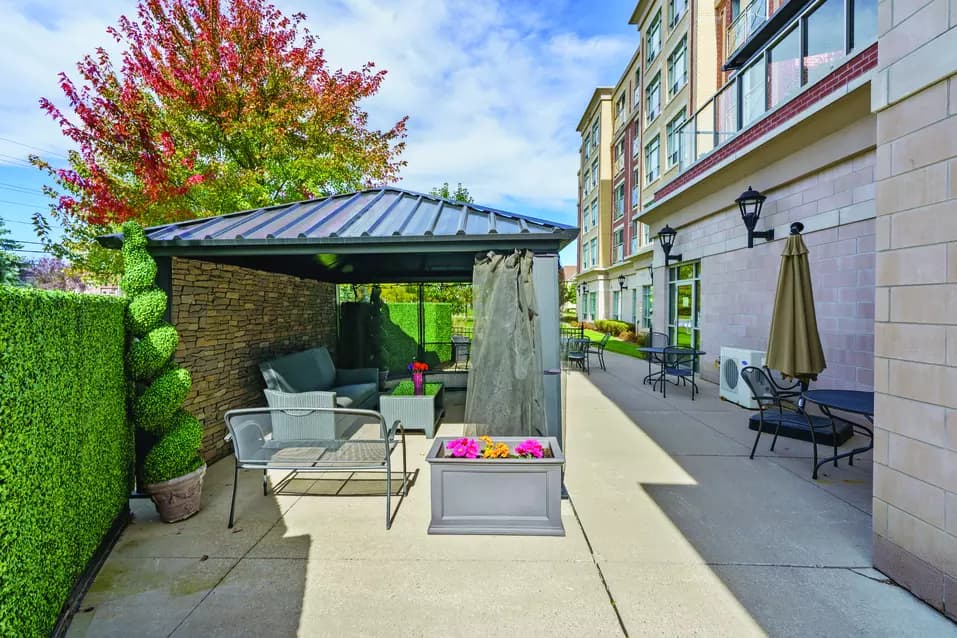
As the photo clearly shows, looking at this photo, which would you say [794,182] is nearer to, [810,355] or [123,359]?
[810,355]

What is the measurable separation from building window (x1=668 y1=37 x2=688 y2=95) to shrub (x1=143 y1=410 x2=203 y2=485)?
21246 millimetres

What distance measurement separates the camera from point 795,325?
477cm

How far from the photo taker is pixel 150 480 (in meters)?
3.19

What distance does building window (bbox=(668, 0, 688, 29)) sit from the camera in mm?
17781

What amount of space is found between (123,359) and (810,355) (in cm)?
663

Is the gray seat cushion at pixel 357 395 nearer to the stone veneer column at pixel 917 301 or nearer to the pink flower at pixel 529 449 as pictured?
the pink flower at pixel 529 449

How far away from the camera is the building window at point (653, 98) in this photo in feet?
67.7

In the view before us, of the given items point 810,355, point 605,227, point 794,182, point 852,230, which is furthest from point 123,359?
point 605,227

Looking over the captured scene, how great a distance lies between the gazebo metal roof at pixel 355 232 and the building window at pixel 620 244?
72.5 feet

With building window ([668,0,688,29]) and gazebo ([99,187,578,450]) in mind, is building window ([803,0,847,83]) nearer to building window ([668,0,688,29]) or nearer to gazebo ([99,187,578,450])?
gazebo ([99,187,578,450])

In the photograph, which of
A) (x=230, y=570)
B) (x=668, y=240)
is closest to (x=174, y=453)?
(x=230, y=570)

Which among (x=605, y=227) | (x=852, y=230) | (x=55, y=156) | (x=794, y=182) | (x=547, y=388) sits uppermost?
(x=605, y=227)

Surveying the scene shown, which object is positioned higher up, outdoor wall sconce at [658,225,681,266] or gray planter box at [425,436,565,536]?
outdoor wall sconce at [658,225,681,266]

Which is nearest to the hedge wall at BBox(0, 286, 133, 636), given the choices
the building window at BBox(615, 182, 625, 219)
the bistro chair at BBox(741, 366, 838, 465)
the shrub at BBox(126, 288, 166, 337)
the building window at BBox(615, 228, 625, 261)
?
the shrub at BBox(126, 288, 166, 337)
